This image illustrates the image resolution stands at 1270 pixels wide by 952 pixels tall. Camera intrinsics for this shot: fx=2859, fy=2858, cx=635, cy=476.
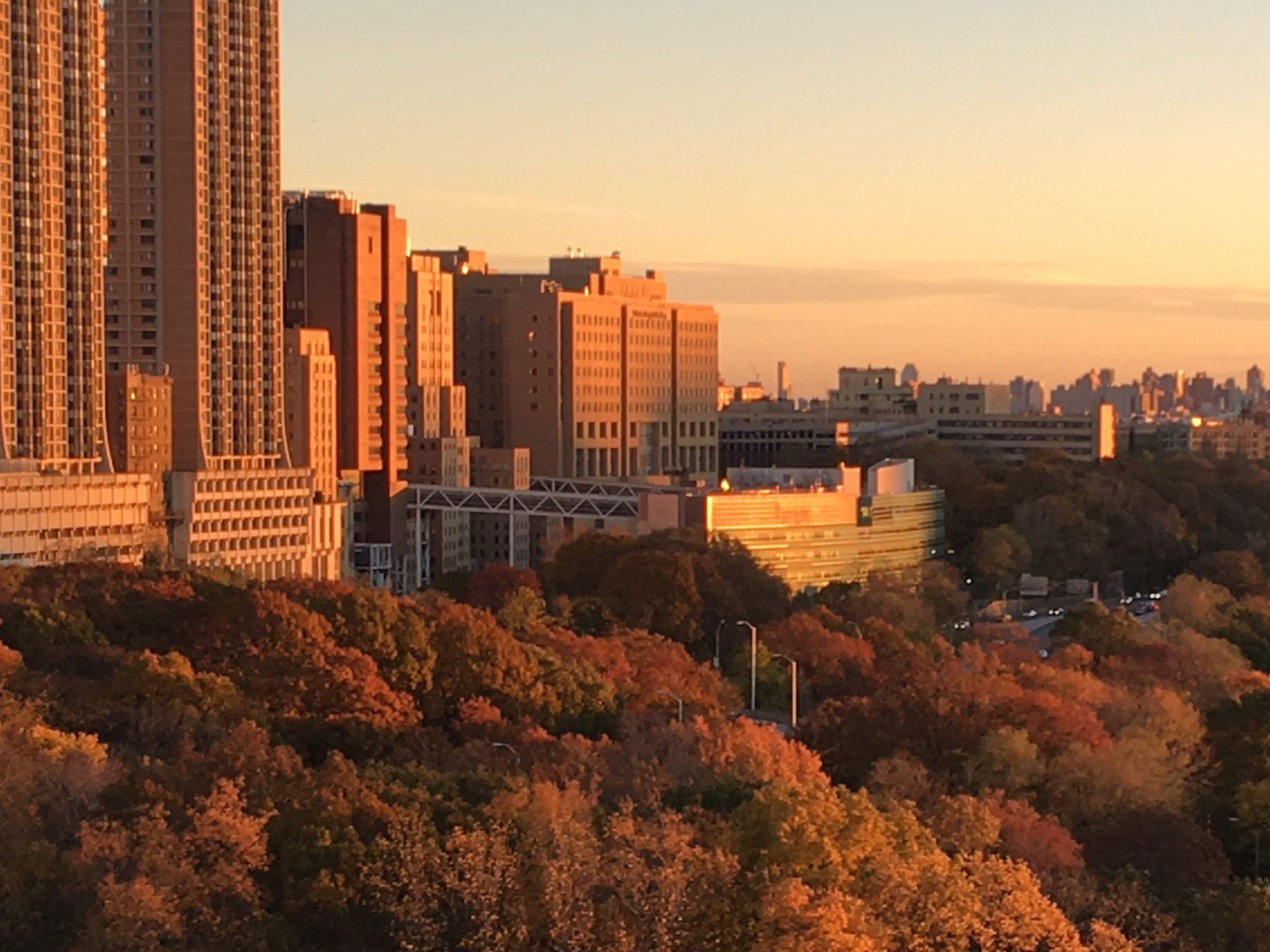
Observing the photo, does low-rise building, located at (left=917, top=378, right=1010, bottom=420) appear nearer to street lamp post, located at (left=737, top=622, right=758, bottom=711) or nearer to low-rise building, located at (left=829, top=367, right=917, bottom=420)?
low-rise building, located at (left=829, top=367, right=917, bottom=420)

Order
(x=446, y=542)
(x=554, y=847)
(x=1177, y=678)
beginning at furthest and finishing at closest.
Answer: (x=446, y=542), (x=1177, y=678), (x=554, y=847)

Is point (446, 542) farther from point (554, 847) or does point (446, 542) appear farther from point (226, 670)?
point (554, 847)

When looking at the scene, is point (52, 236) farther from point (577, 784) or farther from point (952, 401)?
point (952, 401)

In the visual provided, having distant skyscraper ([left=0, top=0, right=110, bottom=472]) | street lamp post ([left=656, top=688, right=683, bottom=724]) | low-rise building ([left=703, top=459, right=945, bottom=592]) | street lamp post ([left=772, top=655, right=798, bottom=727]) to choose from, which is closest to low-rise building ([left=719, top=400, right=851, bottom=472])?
low-rise building ([left=703, top=459, right=945, bottom=592])

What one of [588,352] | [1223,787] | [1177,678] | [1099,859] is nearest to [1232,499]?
[588,352]

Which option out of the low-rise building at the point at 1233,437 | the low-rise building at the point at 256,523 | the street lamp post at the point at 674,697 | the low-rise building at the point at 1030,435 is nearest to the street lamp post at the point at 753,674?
the street lamp post at the point at 674,697

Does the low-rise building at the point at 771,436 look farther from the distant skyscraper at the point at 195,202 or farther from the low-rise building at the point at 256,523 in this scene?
the distant skyscraper at the point at 195,202
